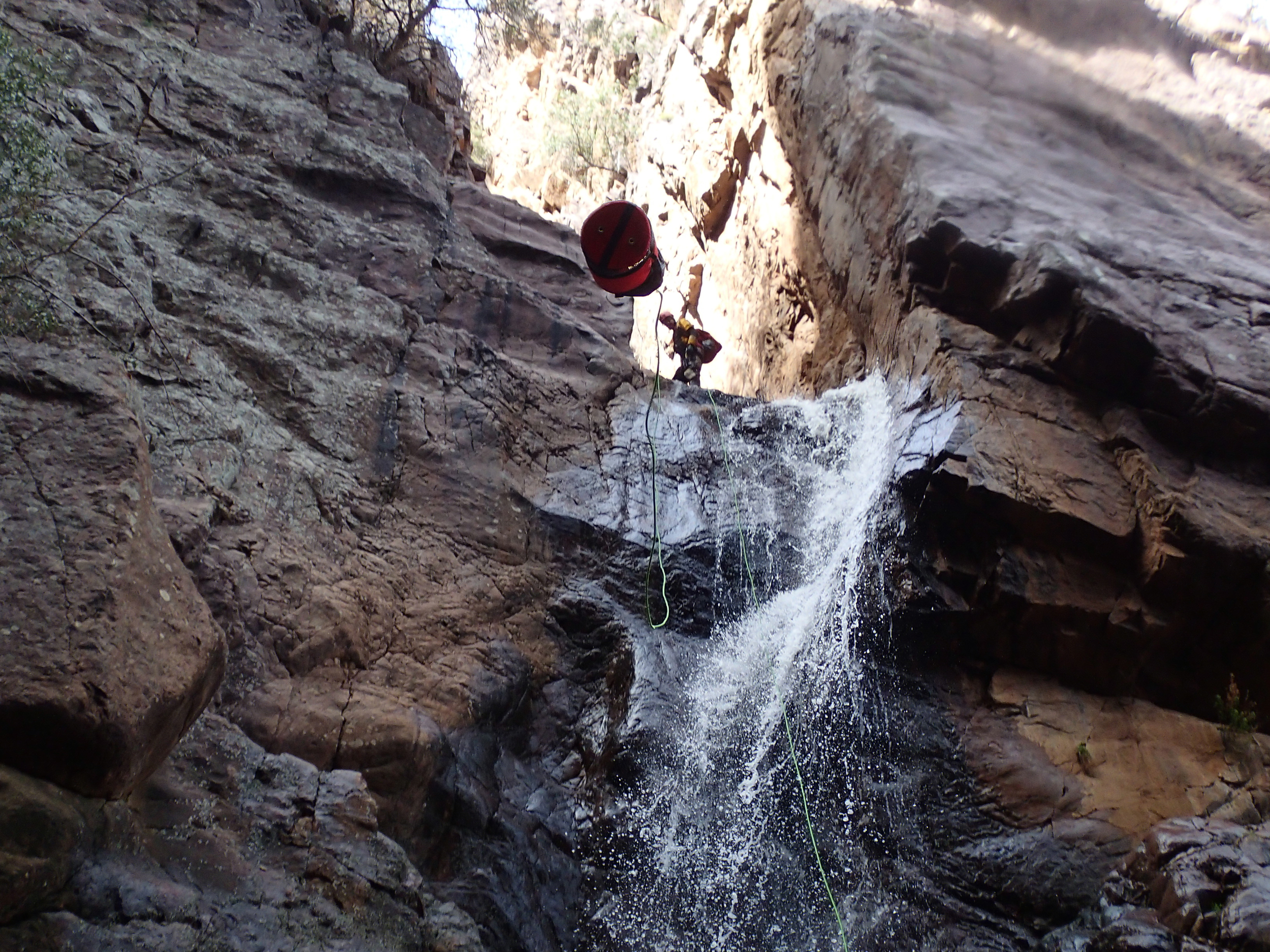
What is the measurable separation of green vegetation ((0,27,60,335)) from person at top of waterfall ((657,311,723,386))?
22.1 ft

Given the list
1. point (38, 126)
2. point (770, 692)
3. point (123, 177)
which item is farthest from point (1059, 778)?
point (38, 126)

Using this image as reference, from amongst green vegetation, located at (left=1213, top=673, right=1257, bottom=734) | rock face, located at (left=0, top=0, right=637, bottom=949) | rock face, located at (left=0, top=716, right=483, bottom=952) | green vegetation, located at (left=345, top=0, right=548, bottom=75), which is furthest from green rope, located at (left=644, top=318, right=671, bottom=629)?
green vegetation, located at (left=345, top=0, right=548, bottom=75)

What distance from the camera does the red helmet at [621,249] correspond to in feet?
20.5

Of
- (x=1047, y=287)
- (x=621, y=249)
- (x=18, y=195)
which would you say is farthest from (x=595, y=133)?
(x=18, y=195)

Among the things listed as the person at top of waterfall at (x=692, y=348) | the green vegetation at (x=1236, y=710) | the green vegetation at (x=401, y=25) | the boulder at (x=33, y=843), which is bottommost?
the boulder at (x=33, y=843)

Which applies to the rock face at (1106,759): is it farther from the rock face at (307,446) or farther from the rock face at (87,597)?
the rock face at (87,597)

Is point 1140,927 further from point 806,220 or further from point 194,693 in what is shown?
point 806,220

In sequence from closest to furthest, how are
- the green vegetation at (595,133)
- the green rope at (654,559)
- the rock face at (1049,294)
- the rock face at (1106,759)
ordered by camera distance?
the rock face at (1106,759) → the rock face at (1049,294) → the green rope at (654,559) → the green vegetation at (595,133)

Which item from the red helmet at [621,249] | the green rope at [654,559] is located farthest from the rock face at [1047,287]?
the red helmet at [621,249]

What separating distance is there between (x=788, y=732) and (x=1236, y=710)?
3076 millimetres

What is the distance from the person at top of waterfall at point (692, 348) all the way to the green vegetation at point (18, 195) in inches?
265

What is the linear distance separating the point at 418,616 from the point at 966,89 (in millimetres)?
7977

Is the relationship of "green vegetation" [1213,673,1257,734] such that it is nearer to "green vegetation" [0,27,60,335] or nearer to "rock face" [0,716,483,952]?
"rock face" [0,716,483,952]

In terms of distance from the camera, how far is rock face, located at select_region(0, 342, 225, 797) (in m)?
2.75
